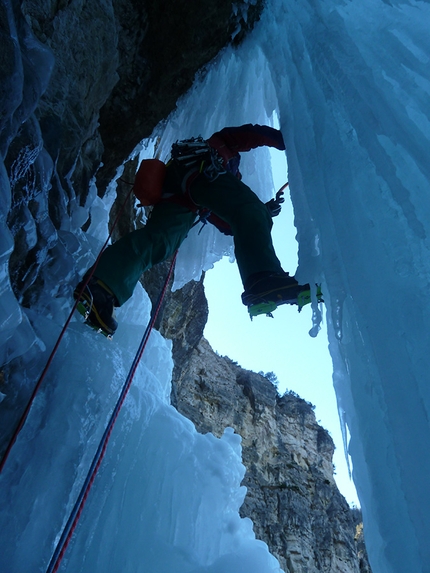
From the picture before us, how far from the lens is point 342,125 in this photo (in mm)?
2053

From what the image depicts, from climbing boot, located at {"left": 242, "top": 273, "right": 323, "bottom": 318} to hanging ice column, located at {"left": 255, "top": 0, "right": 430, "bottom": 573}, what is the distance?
343mm

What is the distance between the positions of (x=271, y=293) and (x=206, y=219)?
113cm

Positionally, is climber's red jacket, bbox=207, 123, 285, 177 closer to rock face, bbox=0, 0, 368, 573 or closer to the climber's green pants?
the climber's green pants

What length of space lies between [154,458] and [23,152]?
1.74 metres

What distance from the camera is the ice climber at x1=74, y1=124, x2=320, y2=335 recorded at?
2393 mm

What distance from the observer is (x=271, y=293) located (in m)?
2.32

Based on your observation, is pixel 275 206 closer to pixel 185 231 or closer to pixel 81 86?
pixel 185 231

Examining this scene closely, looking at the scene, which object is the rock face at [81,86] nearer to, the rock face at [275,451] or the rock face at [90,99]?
the rock face at [90,99]

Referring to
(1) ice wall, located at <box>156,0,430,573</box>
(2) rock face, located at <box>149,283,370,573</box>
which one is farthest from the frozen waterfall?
(2) rock face, located at <box>149,283,370,573</box>

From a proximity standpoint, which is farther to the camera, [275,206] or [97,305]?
[275,206]

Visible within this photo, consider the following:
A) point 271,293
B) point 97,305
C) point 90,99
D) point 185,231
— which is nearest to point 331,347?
point 271,293

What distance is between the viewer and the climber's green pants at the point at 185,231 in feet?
8.17

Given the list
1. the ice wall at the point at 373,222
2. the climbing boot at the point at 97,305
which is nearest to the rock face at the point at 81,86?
the climbing boot at the point at 97,305

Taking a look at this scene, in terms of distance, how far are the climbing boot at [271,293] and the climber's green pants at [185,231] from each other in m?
0.07
